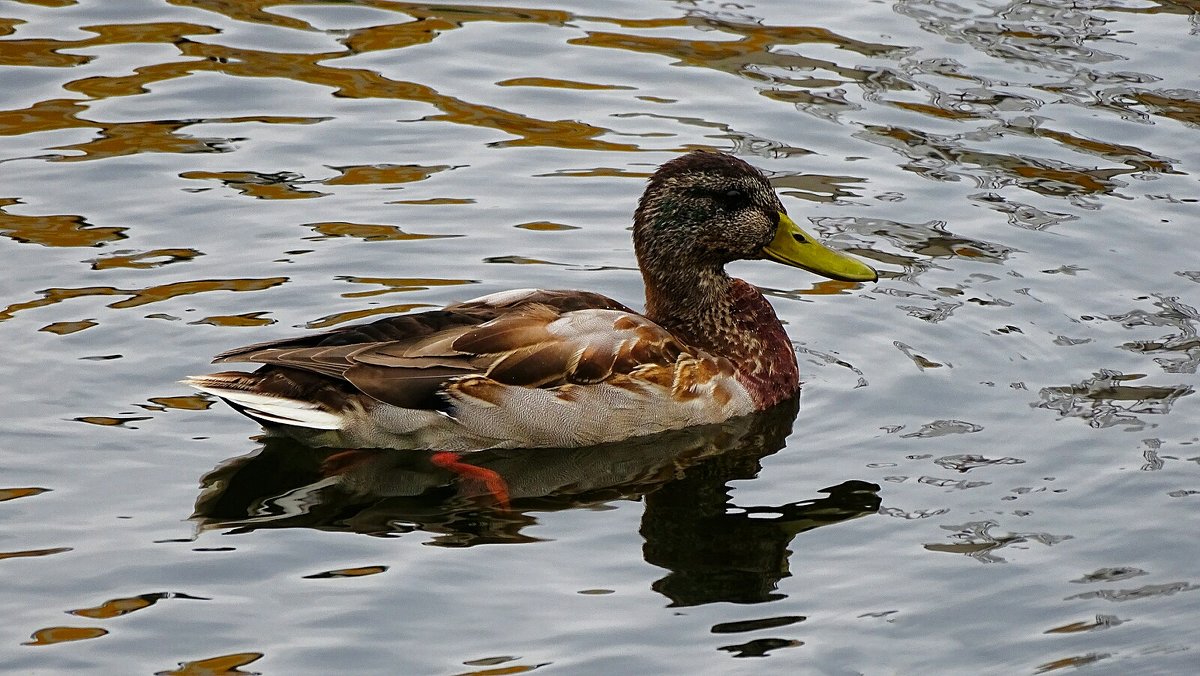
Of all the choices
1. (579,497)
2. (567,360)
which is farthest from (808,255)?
(579,497)

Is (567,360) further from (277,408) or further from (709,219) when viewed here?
(277,408)

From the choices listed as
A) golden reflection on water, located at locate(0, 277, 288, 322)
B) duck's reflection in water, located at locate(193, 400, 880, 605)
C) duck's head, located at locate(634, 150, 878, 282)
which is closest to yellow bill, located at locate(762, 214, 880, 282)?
duck's head, located at locate(634, 150, 878, 282)

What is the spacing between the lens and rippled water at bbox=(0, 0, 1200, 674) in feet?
24.9

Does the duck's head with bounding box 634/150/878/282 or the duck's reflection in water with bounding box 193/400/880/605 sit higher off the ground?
the duck's head with bounding box 634/150/878/282

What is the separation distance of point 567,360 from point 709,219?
4.18ft

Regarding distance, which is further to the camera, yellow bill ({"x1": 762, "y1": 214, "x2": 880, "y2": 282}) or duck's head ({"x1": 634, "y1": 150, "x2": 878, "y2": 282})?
yellow bill ({"x1": 762, "y1": 214, "x2": 880, "y2": 282})

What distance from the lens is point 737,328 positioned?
10297 mm

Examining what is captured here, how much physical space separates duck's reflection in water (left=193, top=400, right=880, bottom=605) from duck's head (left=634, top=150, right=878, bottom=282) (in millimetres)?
1026

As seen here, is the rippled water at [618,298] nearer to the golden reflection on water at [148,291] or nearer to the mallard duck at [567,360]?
the golden reflection on water at [148,291]

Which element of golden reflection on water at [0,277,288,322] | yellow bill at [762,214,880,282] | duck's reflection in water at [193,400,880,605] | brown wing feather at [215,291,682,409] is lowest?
duck's reflection in water at [193,400,880,605]

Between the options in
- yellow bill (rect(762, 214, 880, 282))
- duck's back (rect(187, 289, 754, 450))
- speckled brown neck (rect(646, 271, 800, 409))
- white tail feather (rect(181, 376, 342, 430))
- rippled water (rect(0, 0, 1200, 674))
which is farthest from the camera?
yellow bill (rect(762, 214, 880, 282))

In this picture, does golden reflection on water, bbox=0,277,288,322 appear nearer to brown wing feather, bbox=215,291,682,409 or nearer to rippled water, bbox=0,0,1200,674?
rippled water, bbox=0,0,1200,674

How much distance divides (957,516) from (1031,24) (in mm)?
7469

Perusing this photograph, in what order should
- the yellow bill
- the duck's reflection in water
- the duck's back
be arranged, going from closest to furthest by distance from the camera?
the duck's reflection in water, the duck's back, the yellow bill
